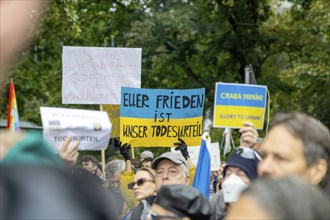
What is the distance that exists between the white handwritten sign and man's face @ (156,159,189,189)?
4.25m

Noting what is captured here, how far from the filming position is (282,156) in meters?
3.58

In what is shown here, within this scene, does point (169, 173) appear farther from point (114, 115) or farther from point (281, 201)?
point (114, 115)

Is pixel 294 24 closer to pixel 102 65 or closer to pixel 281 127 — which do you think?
pixel 102 65

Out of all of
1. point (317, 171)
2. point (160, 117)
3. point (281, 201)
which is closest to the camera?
point (281, 201)

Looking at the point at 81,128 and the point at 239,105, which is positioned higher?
the point at 81,128

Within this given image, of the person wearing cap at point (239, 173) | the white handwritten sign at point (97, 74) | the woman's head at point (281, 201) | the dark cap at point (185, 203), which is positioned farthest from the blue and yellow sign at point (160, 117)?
the woman's head at point (281, 201)

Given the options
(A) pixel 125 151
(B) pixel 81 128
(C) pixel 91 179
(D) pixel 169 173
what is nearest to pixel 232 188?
(B) pixel 81 128

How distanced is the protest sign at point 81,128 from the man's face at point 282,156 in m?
0.61

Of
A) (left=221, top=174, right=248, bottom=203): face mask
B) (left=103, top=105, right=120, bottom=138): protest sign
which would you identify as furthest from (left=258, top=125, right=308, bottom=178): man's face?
(left=103, top=105, right=120, bottom=138): protest sign

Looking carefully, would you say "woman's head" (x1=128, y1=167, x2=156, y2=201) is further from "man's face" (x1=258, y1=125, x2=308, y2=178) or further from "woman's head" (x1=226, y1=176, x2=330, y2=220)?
"woman's head" (x1=226, y1=176, x2=330, y2=220)

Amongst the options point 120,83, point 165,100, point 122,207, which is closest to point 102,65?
point 120,83

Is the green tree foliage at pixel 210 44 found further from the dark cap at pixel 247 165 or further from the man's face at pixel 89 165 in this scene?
the dark cap at pixel 247 165

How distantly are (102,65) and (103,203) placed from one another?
1018 centimetres

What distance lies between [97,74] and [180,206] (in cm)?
768
